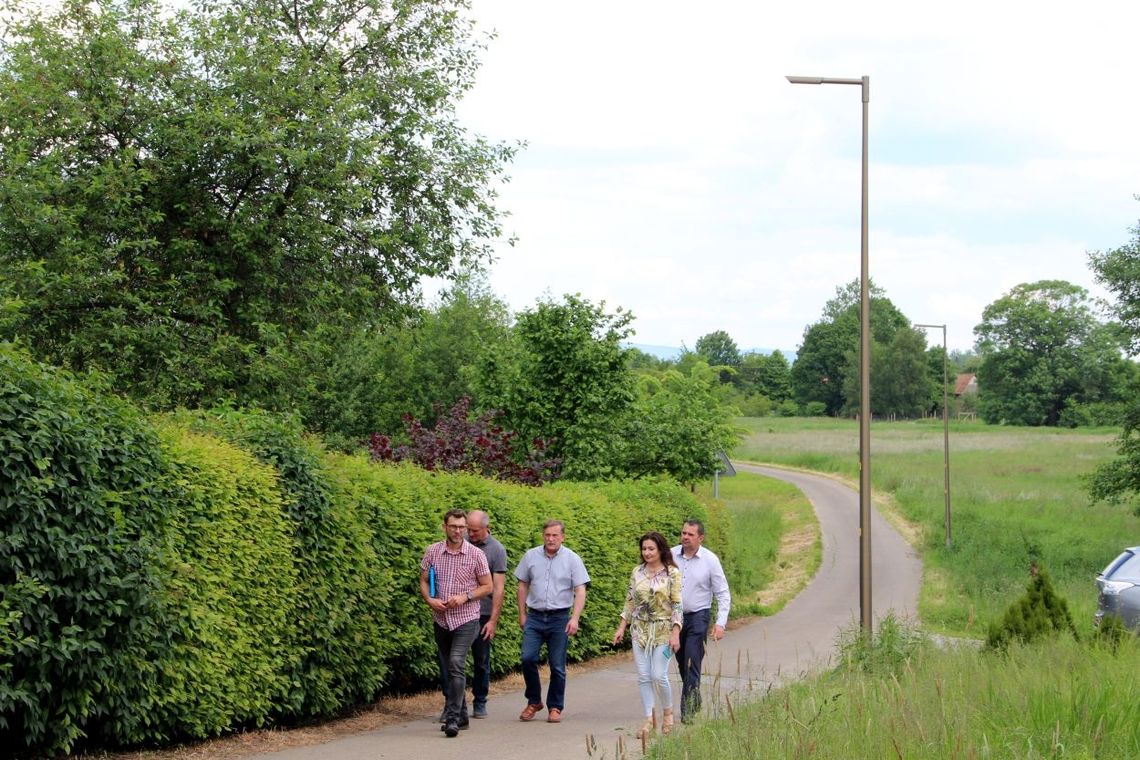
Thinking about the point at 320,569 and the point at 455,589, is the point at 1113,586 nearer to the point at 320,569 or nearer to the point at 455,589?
the point at 455,589

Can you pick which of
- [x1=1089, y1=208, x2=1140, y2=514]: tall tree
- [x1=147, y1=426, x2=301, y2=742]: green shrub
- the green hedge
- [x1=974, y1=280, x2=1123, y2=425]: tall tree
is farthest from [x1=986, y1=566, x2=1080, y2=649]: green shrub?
[x1=974, y1=280, x2=1123, y2=425]: tall tree

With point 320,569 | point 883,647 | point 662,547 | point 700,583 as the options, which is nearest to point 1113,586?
point 883,647

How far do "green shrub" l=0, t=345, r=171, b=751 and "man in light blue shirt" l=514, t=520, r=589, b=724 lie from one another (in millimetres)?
3920

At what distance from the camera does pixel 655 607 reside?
33.9 ft

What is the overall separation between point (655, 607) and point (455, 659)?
5.99ft

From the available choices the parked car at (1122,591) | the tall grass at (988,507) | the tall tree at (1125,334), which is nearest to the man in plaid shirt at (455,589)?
the tall grass at (988,507)

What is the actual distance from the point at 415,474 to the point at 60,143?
11564 mm

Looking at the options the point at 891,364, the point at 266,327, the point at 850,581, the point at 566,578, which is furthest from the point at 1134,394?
the point at 891,364

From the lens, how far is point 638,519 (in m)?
19.4

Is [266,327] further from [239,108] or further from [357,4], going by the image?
[357,4]

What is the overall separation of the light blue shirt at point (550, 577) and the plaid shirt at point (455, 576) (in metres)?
0.74

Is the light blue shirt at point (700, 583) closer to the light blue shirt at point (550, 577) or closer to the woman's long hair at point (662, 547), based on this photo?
the woman's long hair at point (662, 547)

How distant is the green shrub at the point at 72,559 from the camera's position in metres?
7.34

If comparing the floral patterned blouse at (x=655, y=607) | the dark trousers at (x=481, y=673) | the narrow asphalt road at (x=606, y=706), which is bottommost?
the narrow asphalt road at (x=606, y=706)
